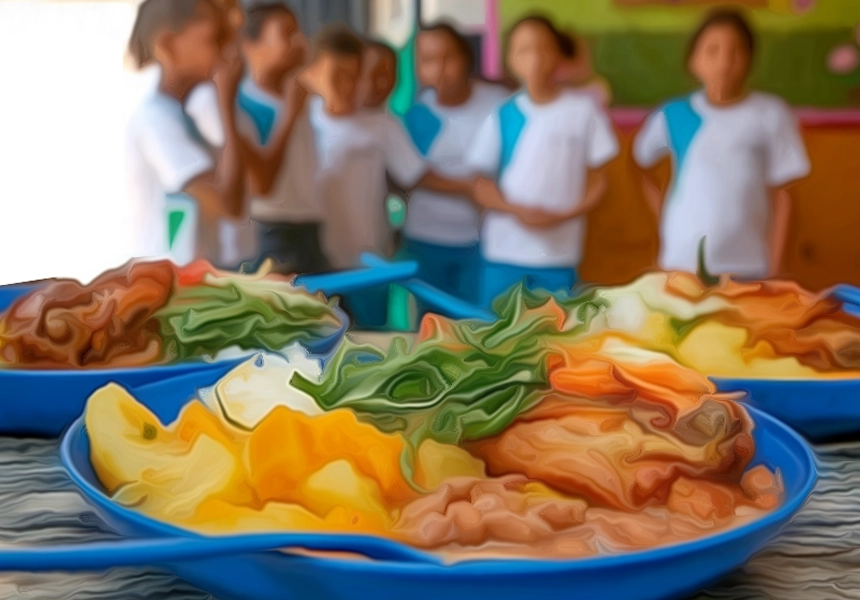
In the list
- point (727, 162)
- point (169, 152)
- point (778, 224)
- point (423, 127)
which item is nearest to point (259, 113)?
point (169, 152)

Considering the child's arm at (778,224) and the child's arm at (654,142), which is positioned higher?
the child's arm at (654,142)

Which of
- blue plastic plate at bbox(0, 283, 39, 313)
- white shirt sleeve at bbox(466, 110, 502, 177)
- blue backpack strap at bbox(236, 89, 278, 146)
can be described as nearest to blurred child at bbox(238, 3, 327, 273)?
blue backpack strap at bbox(236, 89, 278, 146)

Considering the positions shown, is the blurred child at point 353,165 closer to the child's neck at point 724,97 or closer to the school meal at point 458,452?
the child's neck at point 724,97

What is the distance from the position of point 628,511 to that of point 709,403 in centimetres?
8

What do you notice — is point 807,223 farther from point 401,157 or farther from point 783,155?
point 401,157

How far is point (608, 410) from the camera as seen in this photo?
406mm

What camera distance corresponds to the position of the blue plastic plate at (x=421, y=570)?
0.27m

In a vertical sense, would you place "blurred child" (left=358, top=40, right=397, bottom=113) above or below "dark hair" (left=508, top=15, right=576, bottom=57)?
below

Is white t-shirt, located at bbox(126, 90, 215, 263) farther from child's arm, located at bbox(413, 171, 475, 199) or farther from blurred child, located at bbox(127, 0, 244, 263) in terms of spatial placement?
child's arm, located at bbox(413, 171, 475, 199)

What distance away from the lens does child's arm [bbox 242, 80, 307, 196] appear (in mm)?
1473

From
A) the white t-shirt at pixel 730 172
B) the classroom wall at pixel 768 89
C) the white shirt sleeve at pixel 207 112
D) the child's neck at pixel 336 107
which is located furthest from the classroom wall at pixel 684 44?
the white shirt sleeve at pixel 207 112

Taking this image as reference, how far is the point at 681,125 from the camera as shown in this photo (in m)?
1.50

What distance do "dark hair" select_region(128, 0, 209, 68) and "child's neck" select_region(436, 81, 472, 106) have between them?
1.55 ft

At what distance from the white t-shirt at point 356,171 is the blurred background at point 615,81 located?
0.24m
